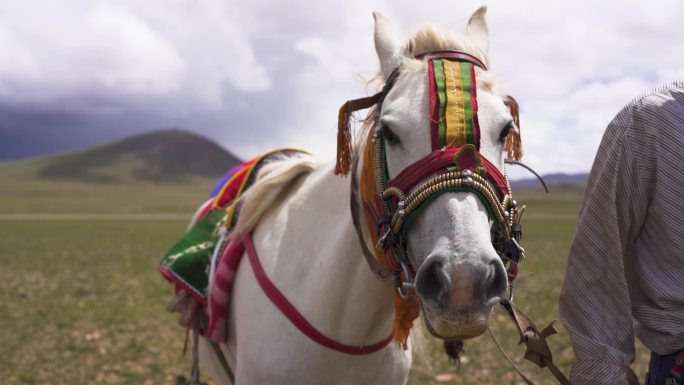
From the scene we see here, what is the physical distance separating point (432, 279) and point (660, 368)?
3.01 feet

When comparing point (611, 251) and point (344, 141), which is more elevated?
point (344, 141)

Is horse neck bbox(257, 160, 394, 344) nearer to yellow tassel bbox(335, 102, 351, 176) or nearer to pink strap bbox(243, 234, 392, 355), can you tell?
pink strap bbox(243, 234, 392, 355)

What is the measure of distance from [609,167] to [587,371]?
0.73m

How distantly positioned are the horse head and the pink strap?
0.61 meters

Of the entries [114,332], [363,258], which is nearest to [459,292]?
[363,258]

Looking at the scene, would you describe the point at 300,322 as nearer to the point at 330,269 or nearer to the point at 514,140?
the point at 330,269

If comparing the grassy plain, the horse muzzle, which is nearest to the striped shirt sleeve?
the grassy plain

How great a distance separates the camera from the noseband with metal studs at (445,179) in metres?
1.80

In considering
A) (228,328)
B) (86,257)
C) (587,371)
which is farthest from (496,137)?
(86,257)

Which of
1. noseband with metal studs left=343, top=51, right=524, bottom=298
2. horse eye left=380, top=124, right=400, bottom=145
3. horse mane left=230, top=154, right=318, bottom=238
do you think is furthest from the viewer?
horse mane left=230, top=154, right=318, bottom=238

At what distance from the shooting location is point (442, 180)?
5.85 feet

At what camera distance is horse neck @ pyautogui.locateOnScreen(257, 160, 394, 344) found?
8.05 feet

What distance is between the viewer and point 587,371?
1893 millimetres

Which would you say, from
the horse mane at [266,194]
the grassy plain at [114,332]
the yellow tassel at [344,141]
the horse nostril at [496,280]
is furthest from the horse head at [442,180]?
the horse mane at [266,194]
